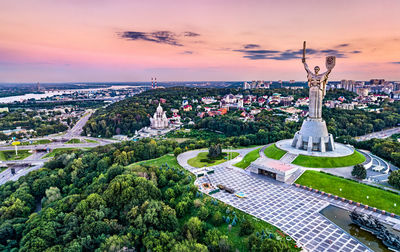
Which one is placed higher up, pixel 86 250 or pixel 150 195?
pixel 150 195

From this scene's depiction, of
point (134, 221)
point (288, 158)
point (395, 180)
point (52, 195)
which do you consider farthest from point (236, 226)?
point (52, 195)

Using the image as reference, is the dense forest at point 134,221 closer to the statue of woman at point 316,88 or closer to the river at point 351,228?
the river at point 351,228

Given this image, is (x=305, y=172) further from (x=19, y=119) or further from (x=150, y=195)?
(x=19, y=119)

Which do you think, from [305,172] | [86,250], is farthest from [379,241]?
[86,250]

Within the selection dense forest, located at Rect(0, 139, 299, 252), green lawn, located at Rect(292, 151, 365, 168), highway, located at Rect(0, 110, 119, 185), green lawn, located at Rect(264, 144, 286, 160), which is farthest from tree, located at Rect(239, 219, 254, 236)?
highway, located at Rect(0, 110, 119, 185)

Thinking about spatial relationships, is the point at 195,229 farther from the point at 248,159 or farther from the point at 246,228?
the point at 248,159

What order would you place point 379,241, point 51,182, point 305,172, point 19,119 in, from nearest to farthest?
point 379,241 < point 305,172 < point 51,182 < point 19,119
